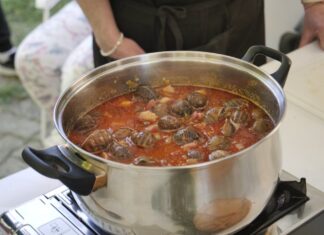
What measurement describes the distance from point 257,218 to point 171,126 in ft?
0.61

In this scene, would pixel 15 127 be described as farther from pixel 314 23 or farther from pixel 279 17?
pixel 314 23

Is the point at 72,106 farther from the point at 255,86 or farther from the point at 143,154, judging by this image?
the point at 255,86

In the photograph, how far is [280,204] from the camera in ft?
2.69

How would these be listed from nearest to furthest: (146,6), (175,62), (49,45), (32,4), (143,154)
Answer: (143,154) → (175,62) → (146,6) → (49,45) → (32,4)

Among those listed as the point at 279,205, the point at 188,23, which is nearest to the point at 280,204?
the point at 279,205

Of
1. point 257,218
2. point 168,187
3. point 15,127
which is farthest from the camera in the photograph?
point 15,127

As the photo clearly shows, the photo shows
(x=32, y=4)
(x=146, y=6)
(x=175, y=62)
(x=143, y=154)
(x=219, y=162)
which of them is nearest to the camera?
(x=219, y=162)

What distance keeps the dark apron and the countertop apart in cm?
17

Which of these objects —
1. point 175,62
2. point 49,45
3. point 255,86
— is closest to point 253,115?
point 255,86

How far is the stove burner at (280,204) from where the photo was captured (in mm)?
780

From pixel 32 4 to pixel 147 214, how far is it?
3.10m

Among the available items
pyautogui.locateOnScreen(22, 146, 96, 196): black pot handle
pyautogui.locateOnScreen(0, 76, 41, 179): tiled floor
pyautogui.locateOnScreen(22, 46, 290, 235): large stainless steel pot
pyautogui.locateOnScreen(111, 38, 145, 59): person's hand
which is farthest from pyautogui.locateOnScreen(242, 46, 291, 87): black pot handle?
pyautogui.locateOnScreen(0, 76, 41, 179): tiled floor

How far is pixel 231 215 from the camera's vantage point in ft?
2.32

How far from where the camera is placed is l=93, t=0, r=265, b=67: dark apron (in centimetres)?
131
